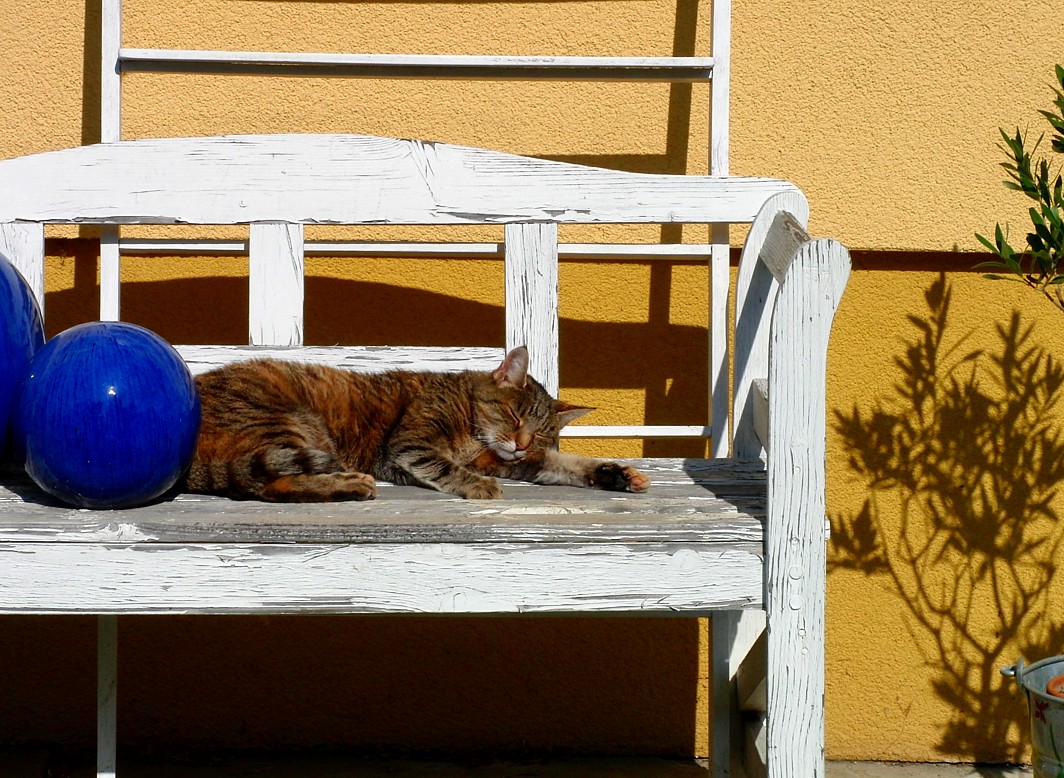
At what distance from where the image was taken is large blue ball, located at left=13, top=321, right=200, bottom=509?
1.52 metres

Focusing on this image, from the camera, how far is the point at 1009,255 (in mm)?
2068

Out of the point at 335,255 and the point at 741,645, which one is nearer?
the point at 741,645

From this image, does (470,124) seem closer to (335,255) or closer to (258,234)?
(335,255)

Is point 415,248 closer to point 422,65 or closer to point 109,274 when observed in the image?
point 422,65

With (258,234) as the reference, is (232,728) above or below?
below

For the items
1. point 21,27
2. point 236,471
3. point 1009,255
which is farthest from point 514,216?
point 21,27

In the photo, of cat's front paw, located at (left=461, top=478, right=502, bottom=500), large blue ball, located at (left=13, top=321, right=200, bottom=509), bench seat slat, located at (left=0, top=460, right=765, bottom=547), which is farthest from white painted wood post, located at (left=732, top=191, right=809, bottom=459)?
large blue ball, located at (left=13, top=321, right=200, bottom=509)

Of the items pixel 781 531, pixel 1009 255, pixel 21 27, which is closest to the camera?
pixel 781 531

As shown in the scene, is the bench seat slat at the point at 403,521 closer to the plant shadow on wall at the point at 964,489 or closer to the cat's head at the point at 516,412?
the cat's head at the point at 516,412

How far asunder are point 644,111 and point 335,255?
2.56 ft

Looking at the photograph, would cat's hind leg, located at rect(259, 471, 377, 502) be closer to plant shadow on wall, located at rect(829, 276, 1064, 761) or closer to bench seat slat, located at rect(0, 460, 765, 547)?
bench seat slat, located at rect(0, 460, 765, 547)

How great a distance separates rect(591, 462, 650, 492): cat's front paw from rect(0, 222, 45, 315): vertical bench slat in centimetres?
113

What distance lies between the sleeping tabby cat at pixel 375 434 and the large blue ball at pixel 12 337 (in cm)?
29

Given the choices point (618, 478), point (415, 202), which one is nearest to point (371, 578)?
point (618, 478)
